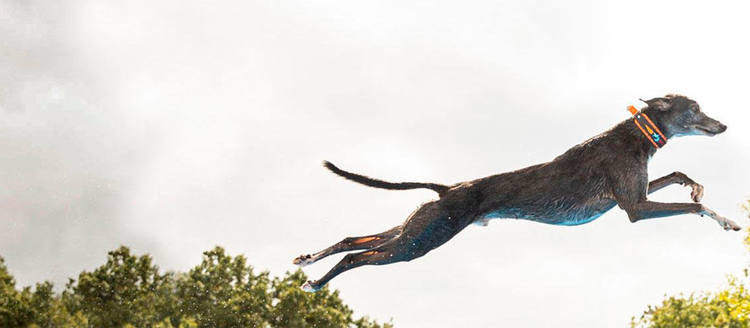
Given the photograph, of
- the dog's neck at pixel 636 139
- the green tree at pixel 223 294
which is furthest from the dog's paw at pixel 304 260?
the green tree at pixel 223 294

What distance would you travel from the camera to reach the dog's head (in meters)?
10.2

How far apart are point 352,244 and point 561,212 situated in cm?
263

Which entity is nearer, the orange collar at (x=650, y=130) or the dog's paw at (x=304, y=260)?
the orange collar at (x=650, y=130)

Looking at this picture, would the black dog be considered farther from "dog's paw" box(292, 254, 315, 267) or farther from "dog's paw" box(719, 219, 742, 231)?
"dog's paw" box(719, 219, 742, 231)

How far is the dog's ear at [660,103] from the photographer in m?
10.2

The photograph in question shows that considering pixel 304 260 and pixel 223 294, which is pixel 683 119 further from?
pixel 223 294

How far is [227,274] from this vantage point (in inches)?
956

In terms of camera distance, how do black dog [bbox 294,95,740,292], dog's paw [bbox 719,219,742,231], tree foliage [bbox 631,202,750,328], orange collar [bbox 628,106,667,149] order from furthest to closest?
tree foliage [bbox 631,202,750,328] < orange collar [bbox 628,106,667,149] < black dog [bbox 294,95,740,292] < dog's paw [bbox 719,219,742,231]

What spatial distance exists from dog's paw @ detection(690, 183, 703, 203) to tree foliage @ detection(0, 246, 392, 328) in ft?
47.5

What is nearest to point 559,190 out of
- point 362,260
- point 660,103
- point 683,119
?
point 660,103

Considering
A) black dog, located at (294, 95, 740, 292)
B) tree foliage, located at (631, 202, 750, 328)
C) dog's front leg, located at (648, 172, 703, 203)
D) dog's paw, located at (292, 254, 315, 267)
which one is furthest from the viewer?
tree foliage, located at (631, 202, 750, 328)

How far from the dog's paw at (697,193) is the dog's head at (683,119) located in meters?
0.69

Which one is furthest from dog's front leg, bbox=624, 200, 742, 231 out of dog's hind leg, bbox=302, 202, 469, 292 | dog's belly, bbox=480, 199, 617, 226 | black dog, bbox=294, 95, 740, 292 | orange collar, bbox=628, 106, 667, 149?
dog's hind leg, bbox=302, 202, 469, 292

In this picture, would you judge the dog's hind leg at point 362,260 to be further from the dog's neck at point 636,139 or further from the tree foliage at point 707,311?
the tree foliage at point 707,311
